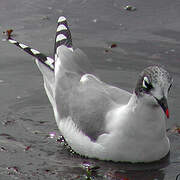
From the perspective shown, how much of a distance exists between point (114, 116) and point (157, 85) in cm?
74

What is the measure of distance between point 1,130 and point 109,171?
4.49 ft

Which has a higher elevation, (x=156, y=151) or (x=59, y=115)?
(x=59, y=115)

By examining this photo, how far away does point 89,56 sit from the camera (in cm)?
798

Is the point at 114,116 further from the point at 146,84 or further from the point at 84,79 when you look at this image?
the point at 84,79

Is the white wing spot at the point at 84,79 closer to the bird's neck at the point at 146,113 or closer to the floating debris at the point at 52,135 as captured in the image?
the floating debris at the point at 52,135

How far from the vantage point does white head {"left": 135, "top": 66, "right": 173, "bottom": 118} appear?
16.4ft

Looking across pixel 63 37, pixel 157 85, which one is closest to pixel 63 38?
pixel 63 37

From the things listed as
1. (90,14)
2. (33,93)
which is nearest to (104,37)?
(90,14)

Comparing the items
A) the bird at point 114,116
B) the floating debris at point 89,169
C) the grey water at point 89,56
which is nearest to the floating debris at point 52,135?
the grey water at point 89,56

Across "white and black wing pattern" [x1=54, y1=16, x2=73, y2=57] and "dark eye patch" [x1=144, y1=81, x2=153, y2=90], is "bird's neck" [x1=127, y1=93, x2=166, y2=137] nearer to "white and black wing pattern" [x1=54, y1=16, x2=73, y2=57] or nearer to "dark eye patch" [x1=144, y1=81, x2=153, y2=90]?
"dark eye patch" [x1=144, y1=81, x2=153, y2=90]

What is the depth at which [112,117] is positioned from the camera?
5609 mm

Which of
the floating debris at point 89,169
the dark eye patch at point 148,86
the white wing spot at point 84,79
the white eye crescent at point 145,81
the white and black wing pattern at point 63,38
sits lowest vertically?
the floating debris at point 89,169

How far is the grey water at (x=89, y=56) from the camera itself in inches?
220

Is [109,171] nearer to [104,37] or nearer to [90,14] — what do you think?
[104,37]
